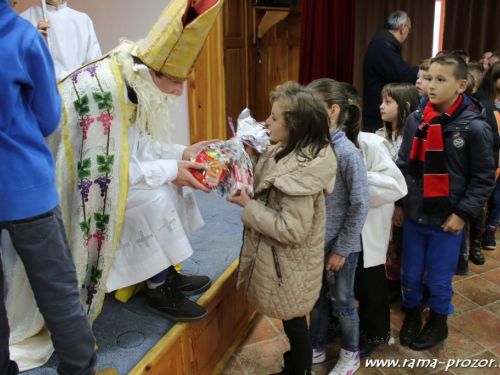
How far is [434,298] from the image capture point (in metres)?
1.97

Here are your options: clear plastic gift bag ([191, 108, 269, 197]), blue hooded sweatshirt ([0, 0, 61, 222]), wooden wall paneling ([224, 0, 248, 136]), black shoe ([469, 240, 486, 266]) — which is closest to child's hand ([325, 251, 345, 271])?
clear plastic gift bag ([191, 108, 269, 197])

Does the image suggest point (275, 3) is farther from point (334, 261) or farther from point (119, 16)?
point (334, 261)

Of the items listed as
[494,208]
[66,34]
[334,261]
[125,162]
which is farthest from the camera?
[494,208]

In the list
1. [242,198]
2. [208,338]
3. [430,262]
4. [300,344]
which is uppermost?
[242,198]

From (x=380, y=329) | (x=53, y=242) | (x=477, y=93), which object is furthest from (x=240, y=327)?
(x=477, y=93)

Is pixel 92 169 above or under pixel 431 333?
above

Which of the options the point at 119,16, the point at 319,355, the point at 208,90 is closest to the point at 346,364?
the point at 319,355

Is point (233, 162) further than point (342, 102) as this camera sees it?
No

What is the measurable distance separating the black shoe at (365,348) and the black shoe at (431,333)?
0.20 metres

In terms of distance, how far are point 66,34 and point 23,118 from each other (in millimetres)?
1549

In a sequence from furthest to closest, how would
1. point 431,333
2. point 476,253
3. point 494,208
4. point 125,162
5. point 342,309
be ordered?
point 494,208 < point 476,253 < point 431,333 < point 342,309 < point 125,162

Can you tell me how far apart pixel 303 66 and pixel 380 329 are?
2221mm

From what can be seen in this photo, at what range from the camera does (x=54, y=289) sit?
1.11 meters

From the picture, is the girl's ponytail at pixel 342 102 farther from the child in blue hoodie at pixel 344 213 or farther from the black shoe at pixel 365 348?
the black shoe at pixel 365 348
